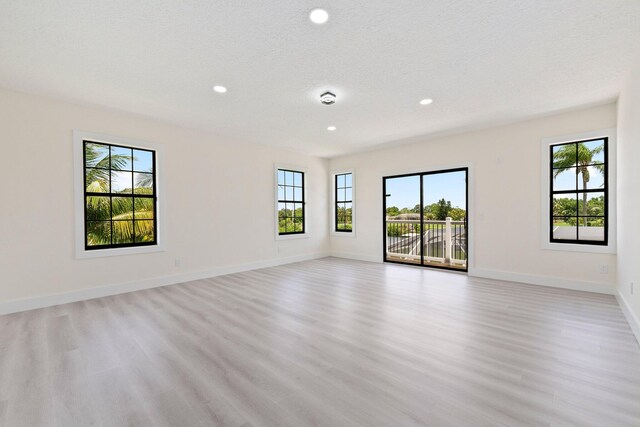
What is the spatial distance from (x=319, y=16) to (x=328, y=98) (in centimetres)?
143

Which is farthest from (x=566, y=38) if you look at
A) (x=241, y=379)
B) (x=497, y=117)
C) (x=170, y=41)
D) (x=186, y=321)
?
(x=186, y=321)

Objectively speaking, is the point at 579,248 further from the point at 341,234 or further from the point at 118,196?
the point at 118,196

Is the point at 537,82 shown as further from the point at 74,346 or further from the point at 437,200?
the point at 74,346

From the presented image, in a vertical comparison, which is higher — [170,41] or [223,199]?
[170,41]

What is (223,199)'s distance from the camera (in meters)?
5.53

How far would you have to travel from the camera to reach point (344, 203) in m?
7.57

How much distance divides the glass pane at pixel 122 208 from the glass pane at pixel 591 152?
7.09 metres

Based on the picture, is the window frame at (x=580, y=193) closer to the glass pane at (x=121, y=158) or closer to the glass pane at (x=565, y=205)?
the glass pane at (x=565, y=205)

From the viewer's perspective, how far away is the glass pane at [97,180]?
162 inches

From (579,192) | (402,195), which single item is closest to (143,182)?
(402,195)

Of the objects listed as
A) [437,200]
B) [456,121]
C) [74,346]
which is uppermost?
[456,121]

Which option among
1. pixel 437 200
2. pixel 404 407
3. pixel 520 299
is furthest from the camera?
pixel 437 200

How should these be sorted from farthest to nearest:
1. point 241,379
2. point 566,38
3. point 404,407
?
point 566,38, point 241,379, point 404,407

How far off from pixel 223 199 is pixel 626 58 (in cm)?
582
